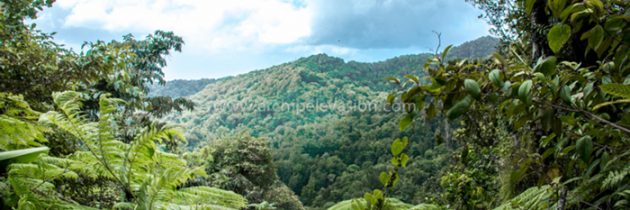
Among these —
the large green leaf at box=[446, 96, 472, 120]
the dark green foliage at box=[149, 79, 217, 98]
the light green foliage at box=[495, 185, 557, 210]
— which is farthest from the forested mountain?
the large green leaf at box=[446, 96, 472, 120]

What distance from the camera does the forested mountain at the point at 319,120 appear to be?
79.6 ft

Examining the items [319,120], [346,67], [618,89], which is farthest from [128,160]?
[346,67]

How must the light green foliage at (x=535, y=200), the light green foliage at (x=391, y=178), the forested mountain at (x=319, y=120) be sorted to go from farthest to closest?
A: 1. the forested mountain at (x=319, y=120)
2. the light green foliage at (x=535, y=200)
3. the light green foliage at (x=391, y=178)

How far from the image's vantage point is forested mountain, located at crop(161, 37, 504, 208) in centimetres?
2425

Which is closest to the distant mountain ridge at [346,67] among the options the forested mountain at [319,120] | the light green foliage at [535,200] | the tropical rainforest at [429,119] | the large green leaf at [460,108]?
the forested mountain at [319,120]

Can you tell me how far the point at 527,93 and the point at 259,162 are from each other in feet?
46.1

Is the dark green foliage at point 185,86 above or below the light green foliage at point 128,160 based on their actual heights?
above

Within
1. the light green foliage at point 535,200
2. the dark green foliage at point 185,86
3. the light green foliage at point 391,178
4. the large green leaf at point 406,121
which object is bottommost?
the light green foliage at point 535,200

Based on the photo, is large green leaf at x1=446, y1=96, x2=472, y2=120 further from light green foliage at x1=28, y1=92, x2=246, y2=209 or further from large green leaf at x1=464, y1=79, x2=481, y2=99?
light green foliage at x1=28, y1=92, x2=246, y2=209

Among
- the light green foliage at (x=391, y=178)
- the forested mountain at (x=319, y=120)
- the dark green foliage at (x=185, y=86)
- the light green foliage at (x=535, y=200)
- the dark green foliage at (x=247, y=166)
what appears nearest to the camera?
the light green foliage at (x=391, y=178)

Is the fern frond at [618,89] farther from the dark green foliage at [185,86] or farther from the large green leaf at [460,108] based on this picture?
the dark green foliage at [185,86]

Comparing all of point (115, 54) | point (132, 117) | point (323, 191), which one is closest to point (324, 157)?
Result: point (323, 191)

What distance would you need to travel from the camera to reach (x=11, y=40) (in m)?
2.91

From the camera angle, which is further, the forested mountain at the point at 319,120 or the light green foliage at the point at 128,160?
the forested mountain at the point at 319,120
